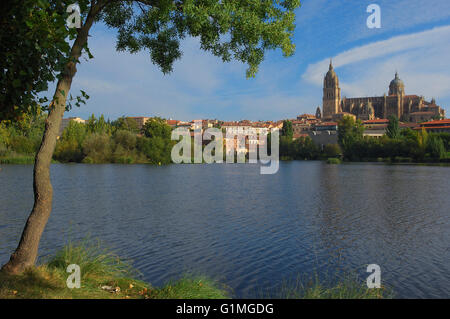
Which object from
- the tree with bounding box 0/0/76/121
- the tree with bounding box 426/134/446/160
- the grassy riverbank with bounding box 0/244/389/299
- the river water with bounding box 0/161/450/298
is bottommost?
the river water with bounding box 0/161/450/298

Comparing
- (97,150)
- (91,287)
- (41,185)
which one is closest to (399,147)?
(97,150)

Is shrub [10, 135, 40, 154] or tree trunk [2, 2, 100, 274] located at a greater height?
shrub [10, 135, 40, 154]

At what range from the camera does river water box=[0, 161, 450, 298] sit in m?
10.2

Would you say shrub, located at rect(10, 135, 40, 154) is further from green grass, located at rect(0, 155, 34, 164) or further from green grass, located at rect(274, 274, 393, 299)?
green grass, located at rect(274, 274, 393, 299)

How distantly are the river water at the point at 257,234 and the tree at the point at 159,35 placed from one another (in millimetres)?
3720

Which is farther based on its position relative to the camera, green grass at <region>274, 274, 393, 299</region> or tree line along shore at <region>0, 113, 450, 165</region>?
tree line along shore at <region>0, 113, 450, 165</region>

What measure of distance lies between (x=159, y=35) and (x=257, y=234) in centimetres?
853

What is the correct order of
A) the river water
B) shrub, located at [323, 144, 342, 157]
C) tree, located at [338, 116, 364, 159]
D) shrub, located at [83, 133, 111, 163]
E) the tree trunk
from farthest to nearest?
shrub, located at [323, 144, 342, 157]
tree, located at [338, 116, 364, 159]
shrub, located at [83, 133, 111, 163]
the river water
the tree trunk

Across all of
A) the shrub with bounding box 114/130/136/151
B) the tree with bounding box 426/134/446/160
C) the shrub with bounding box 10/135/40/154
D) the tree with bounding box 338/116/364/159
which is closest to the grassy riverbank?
the shrub with bounding box 10/135/40/154

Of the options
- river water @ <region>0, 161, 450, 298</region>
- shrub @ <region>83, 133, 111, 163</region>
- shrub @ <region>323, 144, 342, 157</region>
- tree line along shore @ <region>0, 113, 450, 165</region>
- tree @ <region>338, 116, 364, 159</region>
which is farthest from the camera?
shrub @ <region>323, 144, 342, 157</region>

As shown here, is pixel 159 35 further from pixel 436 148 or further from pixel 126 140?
pixel 436 148

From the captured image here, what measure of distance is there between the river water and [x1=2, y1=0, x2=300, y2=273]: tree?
3720mm

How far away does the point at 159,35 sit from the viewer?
908 centimetres
